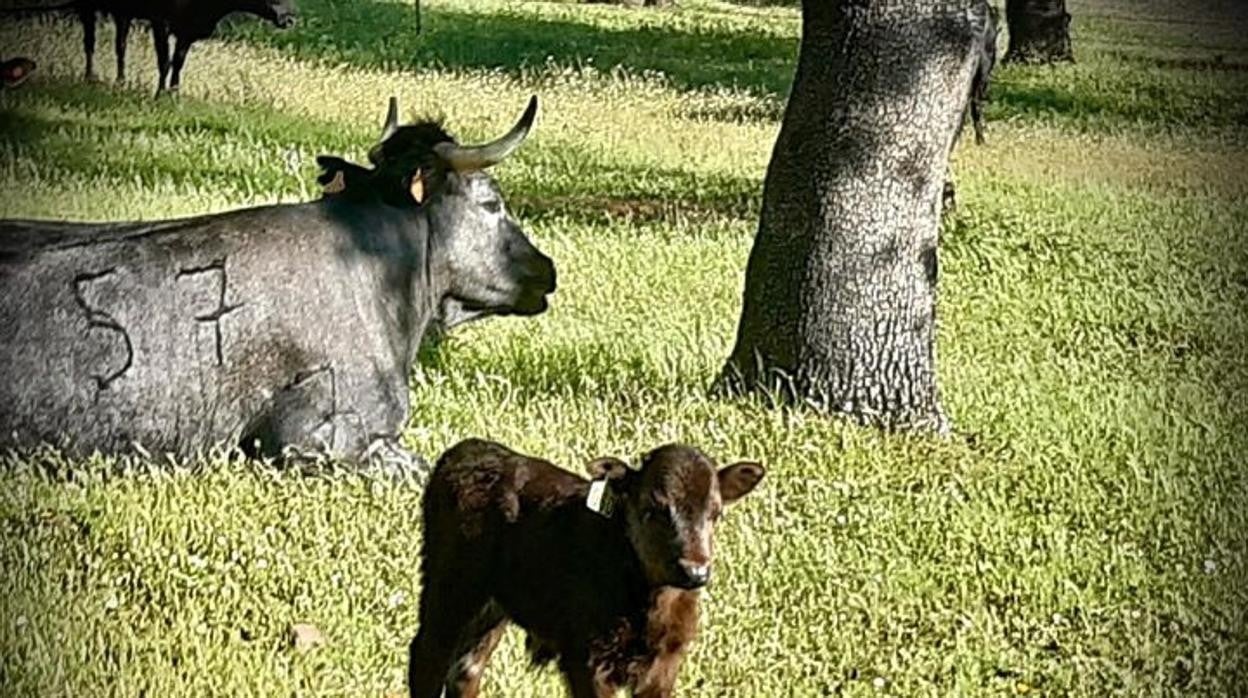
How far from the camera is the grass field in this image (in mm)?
3344

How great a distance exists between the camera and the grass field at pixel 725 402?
334 cm

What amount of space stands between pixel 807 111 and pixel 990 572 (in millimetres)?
546

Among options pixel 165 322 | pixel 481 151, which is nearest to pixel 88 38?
pixel 165 322

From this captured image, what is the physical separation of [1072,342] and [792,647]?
457 mm

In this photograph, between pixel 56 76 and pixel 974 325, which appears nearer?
pixel 56 76

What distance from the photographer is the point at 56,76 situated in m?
3.27

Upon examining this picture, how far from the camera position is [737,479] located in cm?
305

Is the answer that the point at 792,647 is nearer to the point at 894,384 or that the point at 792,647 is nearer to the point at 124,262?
the point at 894,384

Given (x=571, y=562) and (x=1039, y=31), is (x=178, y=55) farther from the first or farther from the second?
(x=1039, y=31)

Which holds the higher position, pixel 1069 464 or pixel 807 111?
pixel 807 111

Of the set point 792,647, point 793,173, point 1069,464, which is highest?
point 793,173

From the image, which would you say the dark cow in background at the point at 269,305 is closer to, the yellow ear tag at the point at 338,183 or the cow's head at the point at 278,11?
the yellow ear tag at the point at 338,183

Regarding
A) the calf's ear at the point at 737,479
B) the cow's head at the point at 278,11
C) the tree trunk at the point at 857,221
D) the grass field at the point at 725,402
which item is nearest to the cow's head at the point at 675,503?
the calf's ear at the point at 737,479

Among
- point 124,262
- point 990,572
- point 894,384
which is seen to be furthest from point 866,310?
point 124,262
